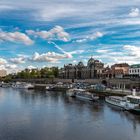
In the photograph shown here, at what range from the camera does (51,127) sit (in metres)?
32.4

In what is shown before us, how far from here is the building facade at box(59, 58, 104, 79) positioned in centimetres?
12925

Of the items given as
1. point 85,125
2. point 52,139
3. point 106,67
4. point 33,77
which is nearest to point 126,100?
point 85,125

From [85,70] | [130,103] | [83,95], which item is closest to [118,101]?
[130,103]

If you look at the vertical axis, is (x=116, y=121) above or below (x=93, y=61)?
below

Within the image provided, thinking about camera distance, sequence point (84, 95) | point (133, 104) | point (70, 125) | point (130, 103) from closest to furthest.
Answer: point (70, 125), point (133, 104), point (130, 103), point (84, 95)

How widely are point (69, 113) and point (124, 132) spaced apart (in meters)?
12.2

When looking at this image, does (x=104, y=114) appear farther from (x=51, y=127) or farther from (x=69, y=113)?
(x=51, y=127)

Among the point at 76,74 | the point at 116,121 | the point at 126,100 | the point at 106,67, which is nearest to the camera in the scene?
the point at 116,121

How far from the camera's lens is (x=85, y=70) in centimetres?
13525

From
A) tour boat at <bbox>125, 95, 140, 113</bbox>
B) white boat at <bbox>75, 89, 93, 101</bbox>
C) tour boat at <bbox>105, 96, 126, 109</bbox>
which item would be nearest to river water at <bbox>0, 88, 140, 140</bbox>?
tour boat at <bbox>125, 95, 140, 113</bbox>

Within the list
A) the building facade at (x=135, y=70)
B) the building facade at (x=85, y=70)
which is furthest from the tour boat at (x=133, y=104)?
the building facade at (x=85, y=70)

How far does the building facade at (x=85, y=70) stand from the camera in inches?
5089

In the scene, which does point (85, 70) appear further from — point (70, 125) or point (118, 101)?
point (70, 125)

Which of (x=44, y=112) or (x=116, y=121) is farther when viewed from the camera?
(x=44, y=112)
